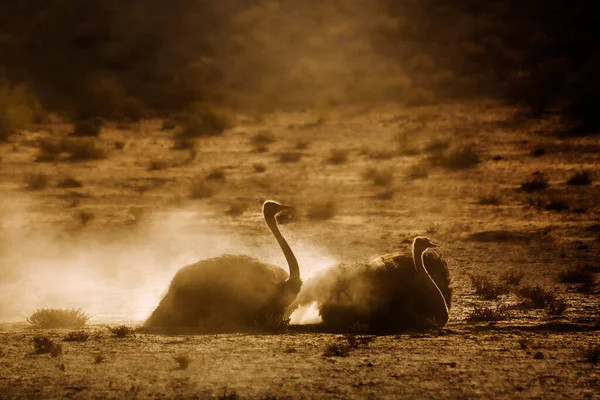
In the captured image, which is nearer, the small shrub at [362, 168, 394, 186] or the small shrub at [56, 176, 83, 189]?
the small shrub at [56, 176, 83, 189]

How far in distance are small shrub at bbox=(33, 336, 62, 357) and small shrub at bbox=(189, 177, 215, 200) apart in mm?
11403

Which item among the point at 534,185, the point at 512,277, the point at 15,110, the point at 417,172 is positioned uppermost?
the point at 15,110

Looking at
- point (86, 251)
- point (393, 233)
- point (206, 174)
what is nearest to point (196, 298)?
point (86, 251)

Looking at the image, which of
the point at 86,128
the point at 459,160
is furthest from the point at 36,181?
the point at 459,160

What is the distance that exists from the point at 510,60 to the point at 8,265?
96.7ft

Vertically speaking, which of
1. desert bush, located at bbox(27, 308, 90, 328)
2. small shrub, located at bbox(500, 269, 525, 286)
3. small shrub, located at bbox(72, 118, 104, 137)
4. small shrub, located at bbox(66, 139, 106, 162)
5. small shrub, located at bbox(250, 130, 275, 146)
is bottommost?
desert bush, located at bbox(27, 308, 90, 328)

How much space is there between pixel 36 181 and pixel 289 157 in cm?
618

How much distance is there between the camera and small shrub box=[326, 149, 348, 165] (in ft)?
80.8

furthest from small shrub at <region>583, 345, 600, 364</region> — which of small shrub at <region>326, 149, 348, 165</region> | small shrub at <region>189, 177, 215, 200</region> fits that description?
small shrub at <region>326, 149, 348, 165</region>

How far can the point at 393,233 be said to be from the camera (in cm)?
1698

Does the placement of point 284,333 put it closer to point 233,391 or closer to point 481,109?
point 233,391

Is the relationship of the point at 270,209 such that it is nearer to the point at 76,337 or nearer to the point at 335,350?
the point at 335,350

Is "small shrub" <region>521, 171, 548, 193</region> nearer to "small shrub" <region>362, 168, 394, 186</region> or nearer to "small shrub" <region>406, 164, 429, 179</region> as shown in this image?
"small shrub" <region>406, 164, 429, 179</region>

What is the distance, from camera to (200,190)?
2098cm
